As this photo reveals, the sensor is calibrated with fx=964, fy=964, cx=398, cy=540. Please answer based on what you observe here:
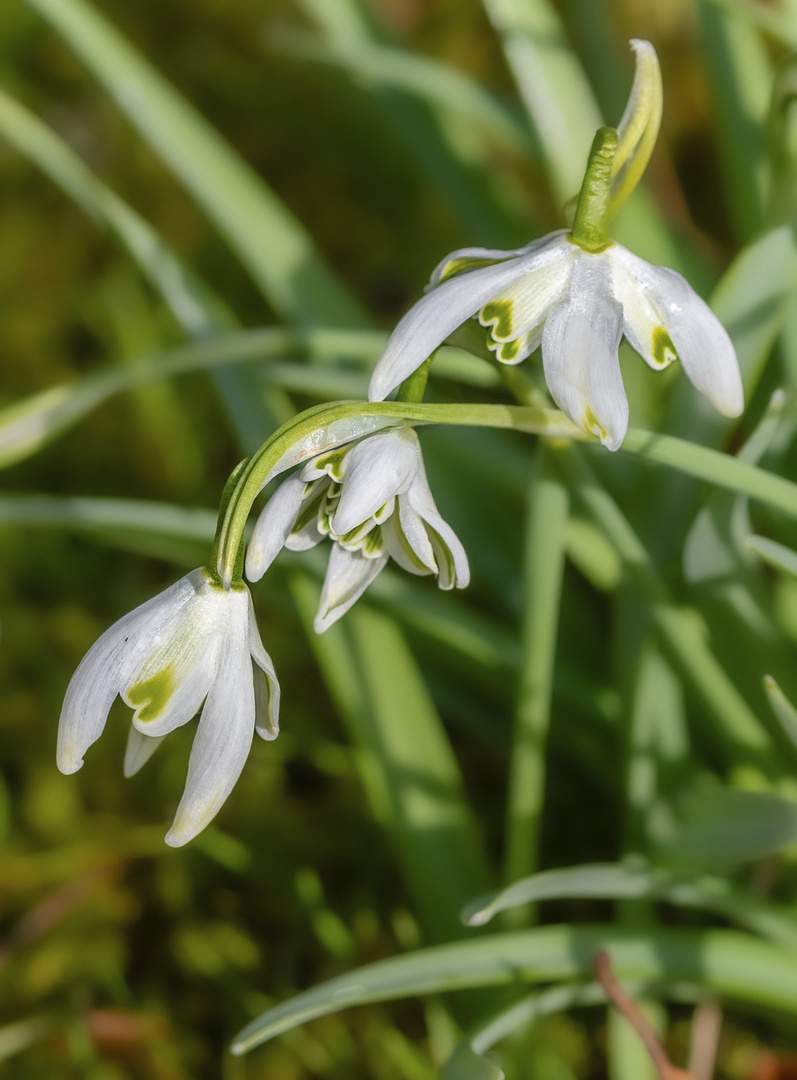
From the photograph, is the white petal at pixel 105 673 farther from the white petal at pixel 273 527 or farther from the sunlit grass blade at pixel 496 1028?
the sunlit grass blade at pixel 496 1028

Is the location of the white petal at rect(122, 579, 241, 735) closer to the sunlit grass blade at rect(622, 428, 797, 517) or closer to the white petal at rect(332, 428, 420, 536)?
the white petal at rect(332, 428, 420, 536)

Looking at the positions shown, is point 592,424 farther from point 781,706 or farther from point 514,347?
point 781,706

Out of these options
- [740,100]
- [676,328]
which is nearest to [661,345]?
[676,328]

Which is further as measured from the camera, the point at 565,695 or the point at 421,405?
the point at 565,695

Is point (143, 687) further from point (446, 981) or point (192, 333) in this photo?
point (192, 333)

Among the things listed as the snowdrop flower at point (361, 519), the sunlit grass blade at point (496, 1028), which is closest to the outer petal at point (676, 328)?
the snowdrop flower at point (361, 519)

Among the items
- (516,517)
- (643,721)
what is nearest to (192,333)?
(516,517)

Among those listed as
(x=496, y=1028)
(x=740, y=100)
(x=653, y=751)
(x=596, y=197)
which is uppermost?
(x=740, y=100)

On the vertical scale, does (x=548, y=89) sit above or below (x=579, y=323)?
above
